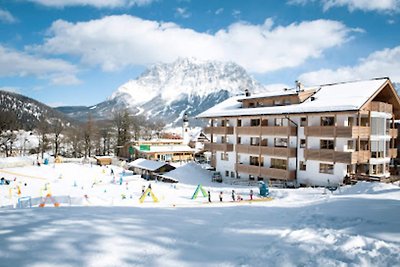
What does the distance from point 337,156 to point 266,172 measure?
8211 millimetres

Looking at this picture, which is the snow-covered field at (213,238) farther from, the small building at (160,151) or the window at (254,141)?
the small building at (160,151)

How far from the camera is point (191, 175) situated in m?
40.0

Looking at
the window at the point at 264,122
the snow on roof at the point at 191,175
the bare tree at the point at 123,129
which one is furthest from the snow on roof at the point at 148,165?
the bare tree at the point at 123,129

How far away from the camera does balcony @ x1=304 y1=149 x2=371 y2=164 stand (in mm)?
26719

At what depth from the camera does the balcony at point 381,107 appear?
95.7 ft

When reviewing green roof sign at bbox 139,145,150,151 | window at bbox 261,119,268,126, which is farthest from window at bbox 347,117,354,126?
green roof sign at bbox 139,145,150,151

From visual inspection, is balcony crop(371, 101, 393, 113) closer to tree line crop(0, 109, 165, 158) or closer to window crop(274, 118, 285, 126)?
window crop(274, 118, 285, 126)

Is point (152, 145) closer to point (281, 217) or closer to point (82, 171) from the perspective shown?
point (82, 171)

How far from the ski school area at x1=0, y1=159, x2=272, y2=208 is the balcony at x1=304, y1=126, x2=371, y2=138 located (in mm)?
7888

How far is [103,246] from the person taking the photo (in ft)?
25.6

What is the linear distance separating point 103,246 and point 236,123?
104ft

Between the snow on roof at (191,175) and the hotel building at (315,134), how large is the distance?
3.12 meters

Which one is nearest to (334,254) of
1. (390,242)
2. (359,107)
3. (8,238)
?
(390,242)

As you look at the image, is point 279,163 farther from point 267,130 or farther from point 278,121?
point 278,121
